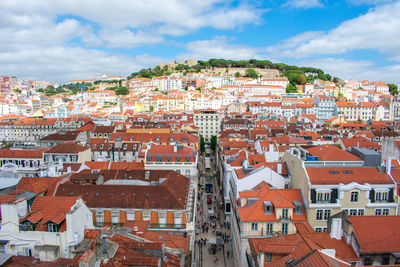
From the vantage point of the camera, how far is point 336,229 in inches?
733

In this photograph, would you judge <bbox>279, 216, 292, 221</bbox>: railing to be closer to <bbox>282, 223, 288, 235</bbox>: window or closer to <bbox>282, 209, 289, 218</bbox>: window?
<bbox>282, 209, 289, 218</bbox>: window

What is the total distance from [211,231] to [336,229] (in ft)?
66.9

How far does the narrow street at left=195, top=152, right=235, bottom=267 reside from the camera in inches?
1225

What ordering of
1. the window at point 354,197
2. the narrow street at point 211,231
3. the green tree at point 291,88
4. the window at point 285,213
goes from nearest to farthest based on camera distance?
the window at point 285,213, the window at point 354,197, the narrow street at point 211,231, the green tree at point 291,88

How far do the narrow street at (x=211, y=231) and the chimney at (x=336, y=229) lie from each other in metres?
14.4

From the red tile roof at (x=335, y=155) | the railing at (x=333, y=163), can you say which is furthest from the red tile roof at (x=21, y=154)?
the red tile roof at (x=335, y=155)

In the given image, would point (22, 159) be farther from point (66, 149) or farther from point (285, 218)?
point (285, 218)

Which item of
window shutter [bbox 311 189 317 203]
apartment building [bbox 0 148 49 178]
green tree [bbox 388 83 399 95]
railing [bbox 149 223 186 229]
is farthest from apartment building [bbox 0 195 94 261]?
green tree [bbox 388 83 399 95]

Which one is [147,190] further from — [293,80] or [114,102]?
[293,80]

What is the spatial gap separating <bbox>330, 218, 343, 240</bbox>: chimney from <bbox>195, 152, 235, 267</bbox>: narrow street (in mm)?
14360

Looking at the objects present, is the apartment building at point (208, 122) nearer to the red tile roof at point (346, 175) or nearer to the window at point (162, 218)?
the window at point (162, 218)

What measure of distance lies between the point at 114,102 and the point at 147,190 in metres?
149

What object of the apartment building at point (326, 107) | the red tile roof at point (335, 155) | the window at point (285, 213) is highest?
the apartment building at point (326, 107)

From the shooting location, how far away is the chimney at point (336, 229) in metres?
18.5
